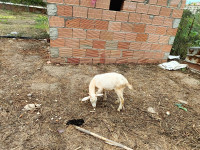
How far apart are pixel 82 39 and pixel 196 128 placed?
374 cm

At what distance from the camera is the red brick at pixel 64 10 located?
4.03 meters

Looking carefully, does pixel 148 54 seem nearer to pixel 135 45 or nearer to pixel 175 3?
pixel 135 45

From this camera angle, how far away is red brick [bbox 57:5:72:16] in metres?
4.03

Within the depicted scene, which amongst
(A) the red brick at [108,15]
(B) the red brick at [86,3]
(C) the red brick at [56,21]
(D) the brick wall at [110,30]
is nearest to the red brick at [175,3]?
(D) the brick wall at [110,30]

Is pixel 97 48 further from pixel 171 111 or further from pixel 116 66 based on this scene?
pixel 171 111

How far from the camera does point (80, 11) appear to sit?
4172 mm

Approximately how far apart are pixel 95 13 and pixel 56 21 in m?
1.19

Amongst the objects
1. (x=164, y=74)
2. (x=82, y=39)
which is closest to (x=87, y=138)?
(x=82, y=39)

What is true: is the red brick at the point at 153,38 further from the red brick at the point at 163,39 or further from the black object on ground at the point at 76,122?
the black object on ground at the point at 76,122

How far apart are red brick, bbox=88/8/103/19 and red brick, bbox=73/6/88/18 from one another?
124 millimetres

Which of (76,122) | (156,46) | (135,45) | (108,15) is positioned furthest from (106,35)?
(76,122)

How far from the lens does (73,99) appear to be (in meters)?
3.24

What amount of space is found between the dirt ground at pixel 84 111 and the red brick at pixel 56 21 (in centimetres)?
128

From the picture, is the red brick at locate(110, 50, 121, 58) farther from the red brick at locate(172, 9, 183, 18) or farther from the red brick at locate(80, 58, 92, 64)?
the red brick at locate(172, 9, 183, 18)
